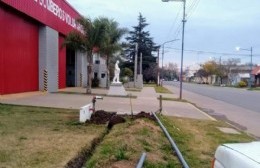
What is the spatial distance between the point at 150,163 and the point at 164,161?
54 cm

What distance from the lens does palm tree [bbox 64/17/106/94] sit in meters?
33.8

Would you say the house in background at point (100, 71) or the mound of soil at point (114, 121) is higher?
the house in background at point (100, 71)

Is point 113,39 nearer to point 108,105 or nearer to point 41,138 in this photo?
point 108,105

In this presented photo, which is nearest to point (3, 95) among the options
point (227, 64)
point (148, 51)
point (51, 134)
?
point (51, 134)

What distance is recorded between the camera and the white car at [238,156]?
3216 mm

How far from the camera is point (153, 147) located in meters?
9.99

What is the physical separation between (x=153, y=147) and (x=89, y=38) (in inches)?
988

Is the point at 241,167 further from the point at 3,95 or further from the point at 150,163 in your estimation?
the point at 3,95

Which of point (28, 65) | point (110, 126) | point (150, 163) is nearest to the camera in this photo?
point (150, 163)

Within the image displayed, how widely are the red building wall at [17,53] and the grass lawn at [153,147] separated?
13.7 metres

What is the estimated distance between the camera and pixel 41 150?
907cm

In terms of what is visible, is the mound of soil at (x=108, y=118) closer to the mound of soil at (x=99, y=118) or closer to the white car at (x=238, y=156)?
the mound of soil at (x=99, y=118)

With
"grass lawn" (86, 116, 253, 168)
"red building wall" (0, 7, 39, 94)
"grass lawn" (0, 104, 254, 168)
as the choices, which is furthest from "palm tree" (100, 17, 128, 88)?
"grass lawn" (86, 116, 253, 168)

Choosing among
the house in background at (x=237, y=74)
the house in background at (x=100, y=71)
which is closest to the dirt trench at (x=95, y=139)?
the house in background at (x=100, y=71)
